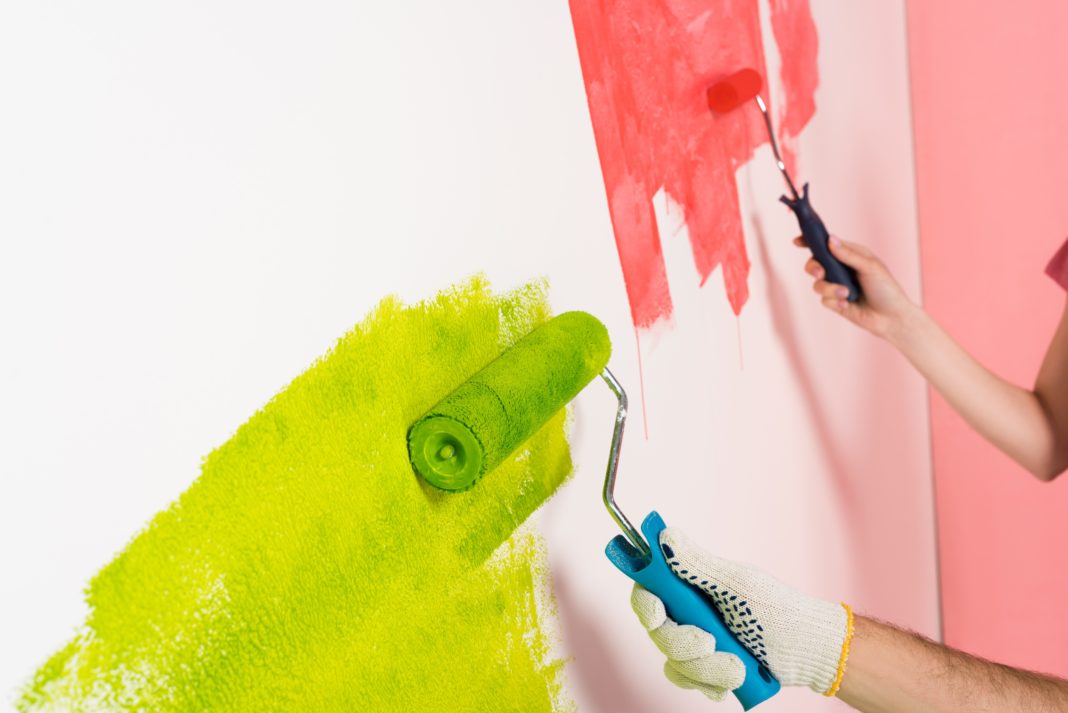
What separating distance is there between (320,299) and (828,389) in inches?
34.9

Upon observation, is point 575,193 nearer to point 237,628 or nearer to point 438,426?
point 438,426

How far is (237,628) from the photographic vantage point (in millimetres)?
456

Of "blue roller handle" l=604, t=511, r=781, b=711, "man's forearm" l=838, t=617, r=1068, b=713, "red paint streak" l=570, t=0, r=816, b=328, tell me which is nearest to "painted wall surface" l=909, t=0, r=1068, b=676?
"red paint streak" l=570, t=0, r=816, b=328

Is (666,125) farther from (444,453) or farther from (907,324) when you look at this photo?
(907,324)

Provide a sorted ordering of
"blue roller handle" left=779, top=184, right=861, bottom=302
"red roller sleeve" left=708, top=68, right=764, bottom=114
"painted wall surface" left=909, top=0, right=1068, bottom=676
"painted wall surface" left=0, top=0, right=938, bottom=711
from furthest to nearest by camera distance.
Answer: "painted wall surface" left=909, top=0, right=1068, bottom=676 → "blue roller handle" left=779, top=184, right=861, bottom=302 → "red roller sleeve" left=708, top=68, right=764, bottom=114 → "painted wall surface" left=0, top=0, right=938, bottom=711

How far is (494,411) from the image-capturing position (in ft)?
1.82

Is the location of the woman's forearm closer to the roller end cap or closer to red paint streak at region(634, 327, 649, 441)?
red paint streak at region(634, 327, 649, 441)

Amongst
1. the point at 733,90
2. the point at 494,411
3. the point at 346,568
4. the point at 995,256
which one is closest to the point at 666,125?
the point at 733,90

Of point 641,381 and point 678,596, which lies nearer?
point 678,596

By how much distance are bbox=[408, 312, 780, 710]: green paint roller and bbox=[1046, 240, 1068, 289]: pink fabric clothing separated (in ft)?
2.47

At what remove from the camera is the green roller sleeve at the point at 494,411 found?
1.80 feet

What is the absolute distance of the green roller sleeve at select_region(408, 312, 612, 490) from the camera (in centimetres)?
55

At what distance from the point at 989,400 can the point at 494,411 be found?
0.89 m

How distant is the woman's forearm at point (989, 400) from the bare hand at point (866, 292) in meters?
0.03
